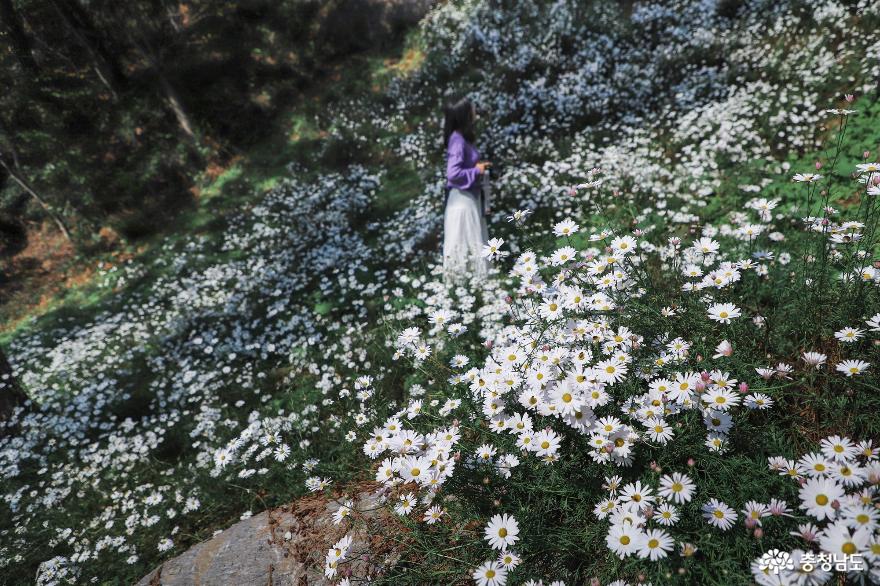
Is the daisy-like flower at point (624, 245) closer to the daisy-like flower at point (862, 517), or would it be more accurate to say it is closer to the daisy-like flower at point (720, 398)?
the daisy-like flower at point (720, 398)

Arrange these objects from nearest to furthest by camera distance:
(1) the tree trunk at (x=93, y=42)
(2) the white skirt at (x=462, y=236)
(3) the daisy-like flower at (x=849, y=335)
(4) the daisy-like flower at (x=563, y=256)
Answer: (3) the daisy-like flower at (x=849, y=335), (4) the daisy-like flower at (x=563, y=256), (2) the white skirt at (x=462, y=236), (1) the tree trunk at (x=93, y=42)

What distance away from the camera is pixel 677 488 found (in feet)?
6.31

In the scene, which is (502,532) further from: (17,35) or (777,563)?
(17,35)

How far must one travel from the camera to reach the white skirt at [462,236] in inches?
218

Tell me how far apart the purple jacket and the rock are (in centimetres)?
380

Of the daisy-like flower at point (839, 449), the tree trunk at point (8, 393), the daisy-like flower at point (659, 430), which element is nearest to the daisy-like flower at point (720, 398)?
the daisy-like flower at point (659, 430)

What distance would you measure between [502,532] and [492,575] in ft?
0.59

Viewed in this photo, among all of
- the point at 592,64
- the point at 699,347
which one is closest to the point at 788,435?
the point at 699,347

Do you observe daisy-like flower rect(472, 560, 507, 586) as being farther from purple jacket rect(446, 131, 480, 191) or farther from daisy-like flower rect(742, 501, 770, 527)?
purple jacket rect(446, 131, 480, 191)

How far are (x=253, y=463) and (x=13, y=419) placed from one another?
13.0ft

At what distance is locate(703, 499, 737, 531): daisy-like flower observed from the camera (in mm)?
1824

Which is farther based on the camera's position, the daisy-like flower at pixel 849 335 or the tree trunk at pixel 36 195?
the tree trunk at pixel 36 195

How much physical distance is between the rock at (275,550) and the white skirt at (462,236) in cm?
310

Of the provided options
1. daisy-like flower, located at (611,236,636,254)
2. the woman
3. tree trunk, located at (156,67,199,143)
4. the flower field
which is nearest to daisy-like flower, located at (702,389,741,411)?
the flower field
